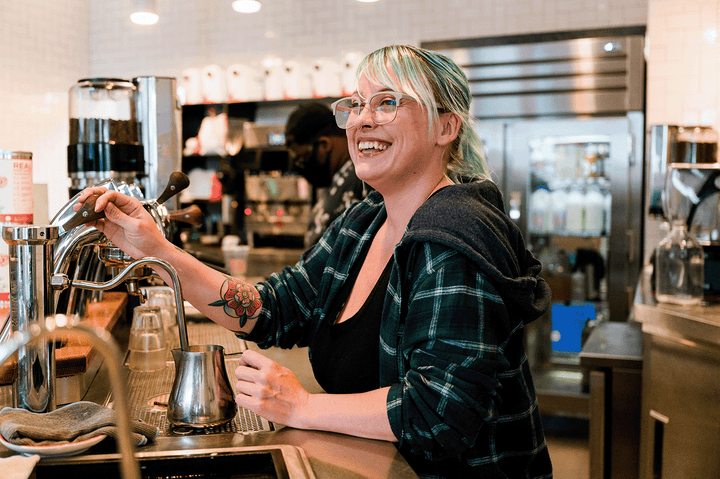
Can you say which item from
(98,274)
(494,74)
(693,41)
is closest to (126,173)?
(98,274)

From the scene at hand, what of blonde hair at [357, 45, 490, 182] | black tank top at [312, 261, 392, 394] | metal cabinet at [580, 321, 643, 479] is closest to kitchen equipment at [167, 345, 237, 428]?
black tank top at [312, 261, 392, 394]

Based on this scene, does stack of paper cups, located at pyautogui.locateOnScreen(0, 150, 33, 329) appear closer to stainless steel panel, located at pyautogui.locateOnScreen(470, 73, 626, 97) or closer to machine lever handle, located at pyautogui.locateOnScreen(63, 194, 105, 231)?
machine lever handle, located at pyautogui.locateOnScreen(63, 194, 105, 231)

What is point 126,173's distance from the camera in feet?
6.63

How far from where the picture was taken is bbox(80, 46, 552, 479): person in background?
1057 mm

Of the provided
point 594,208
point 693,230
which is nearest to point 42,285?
point 693,230

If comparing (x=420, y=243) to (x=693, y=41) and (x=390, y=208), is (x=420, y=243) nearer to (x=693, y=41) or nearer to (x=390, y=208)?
(x=390, y=208)

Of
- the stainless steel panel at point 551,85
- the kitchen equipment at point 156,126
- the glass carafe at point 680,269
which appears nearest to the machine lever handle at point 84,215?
the kitchen equipment at point 156,126

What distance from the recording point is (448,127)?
4.49 ft

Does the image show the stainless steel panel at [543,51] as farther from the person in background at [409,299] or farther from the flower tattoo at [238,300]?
the flower tattoo at [238,300]

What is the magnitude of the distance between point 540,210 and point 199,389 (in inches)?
132

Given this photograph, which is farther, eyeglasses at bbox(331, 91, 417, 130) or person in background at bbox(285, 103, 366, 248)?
person in background at bbox(285, 103, 366, 248)

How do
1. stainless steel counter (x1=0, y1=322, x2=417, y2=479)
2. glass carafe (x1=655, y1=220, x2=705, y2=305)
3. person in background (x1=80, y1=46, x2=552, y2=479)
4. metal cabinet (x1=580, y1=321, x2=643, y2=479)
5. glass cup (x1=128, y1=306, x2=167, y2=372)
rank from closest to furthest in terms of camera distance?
stainless steel counter (x1=0, y1=322, x2=417, y2=479)
person in background (x1=80, y1=46, x2=552, y2=479)
glass cup (x1=128, y1=306, x2=167, y2=372)
glass carafe (x1=655, y1=220, x2=705, y2=305)
metal cabinet (x1=580, y1=321, x2=643, y2=479)

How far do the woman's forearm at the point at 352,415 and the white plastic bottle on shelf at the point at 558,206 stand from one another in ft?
10.5

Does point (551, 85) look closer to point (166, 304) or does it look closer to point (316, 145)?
point (316, 145)
